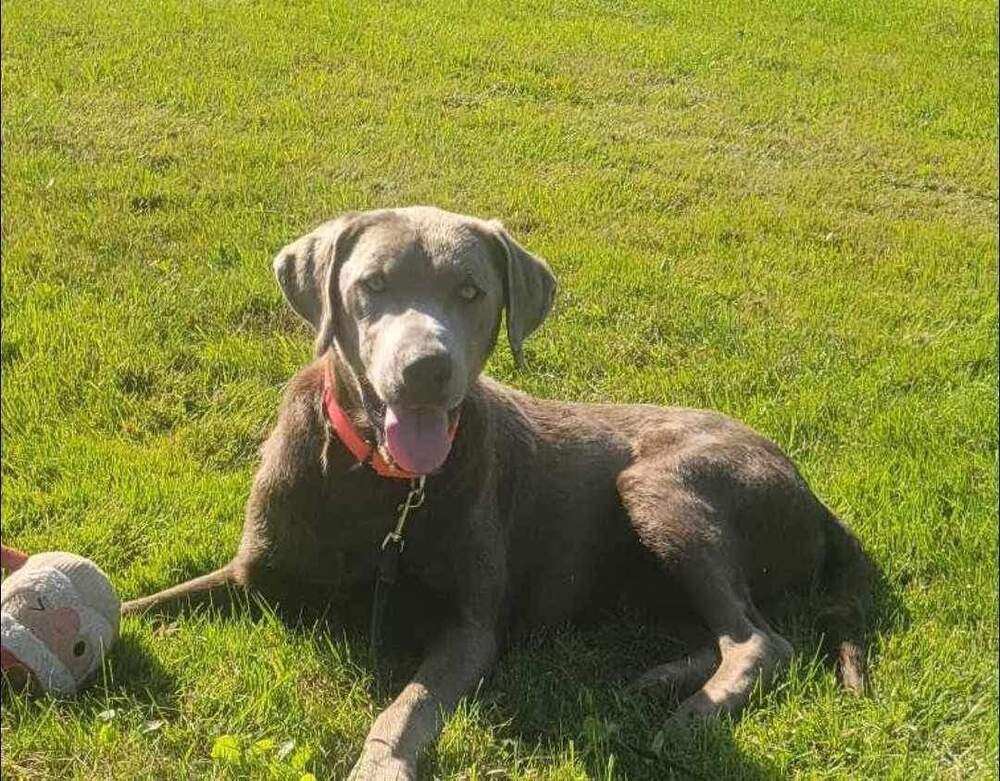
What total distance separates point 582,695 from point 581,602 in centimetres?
64

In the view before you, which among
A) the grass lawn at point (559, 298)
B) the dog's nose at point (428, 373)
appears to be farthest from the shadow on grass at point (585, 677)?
the dog's nose at point (428, 373)

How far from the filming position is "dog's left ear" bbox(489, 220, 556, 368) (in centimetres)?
366

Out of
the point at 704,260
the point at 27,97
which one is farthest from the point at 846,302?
the point at 27,97

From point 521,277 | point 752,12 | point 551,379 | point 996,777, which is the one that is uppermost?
point 752,12

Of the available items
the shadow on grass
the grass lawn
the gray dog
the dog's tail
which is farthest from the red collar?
the dog's tail

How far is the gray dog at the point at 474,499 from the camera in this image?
10.9ft

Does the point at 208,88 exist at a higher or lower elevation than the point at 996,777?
higher

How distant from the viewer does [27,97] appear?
24.4 ft

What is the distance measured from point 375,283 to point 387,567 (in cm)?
87

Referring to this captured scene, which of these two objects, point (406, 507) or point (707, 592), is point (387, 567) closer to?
point (406, 507)

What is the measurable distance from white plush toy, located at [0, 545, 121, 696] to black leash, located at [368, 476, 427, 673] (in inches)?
30.1

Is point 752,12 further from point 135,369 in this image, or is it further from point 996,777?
point 996,777

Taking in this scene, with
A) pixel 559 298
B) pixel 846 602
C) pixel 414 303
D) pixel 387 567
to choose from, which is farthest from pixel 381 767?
pixel 559 298

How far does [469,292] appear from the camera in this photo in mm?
3486
